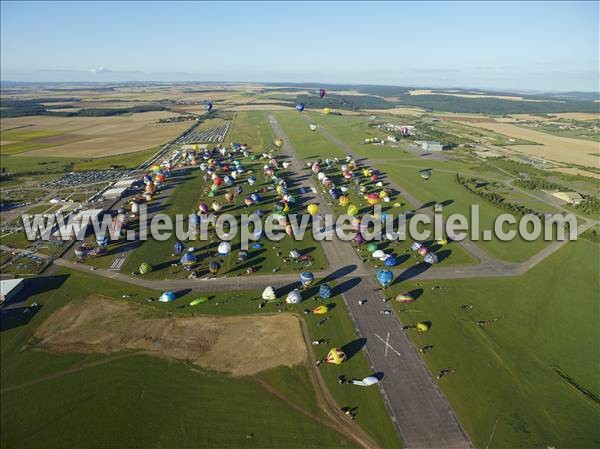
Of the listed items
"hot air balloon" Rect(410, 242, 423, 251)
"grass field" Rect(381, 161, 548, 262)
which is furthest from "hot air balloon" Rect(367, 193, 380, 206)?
"hot air balloon" Rect(410, 242, 423, 251)

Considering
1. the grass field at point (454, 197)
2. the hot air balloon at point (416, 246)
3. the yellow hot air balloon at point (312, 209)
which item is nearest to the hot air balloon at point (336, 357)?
the hot air balloon at point (416, 246)

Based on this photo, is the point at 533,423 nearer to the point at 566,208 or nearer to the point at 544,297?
the point at 544,297

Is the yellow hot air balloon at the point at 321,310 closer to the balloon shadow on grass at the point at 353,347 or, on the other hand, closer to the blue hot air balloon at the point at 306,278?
the blue hot air balloon at the point at 306,278

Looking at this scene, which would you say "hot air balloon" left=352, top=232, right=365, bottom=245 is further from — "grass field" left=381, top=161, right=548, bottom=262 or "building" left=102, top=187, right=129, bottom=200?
"building" left=102, top=187, right=129, bottom=200

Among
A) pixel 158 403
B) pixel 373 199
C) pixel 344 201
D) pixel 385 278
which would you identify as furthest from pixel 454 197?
pixel 158 403

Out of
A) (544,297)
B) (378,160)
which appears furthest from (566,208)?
(378,160)
